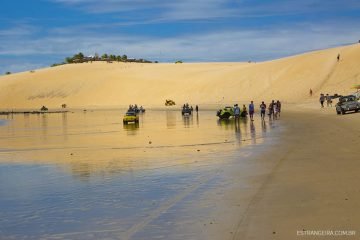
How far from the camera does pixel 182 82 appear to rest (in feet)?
438

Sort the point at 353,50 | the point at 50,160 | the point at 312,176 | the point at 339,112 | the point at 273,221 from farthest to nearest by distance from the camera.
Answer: the point at 353,50 < the point at 339,112 < the point at 50,160 < the point at 312,176 < the point at 273,221

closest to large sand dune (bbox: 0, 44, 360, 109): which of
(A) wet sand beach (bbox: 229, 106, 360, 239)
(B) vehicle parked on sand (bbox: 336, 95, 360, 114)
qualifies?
(B) vehicle parked on sand (bbox: 336, 95, 360, 114)

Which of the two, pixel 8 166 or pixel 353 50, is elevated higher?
pixel 353 50

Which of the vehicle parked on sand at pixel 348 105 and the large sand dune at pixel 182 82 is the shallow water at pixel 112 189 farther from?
the large sand dune at pixel 182 82

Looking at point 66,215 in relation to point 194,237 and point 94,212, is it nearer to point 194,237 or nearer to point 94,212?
point 94,212

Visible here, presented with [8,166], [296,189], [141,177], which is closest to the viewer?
[296,189]

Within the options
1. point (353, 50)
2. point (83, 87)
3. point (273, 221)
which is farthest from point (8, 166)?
point (83, 87)

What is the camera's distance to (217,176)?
47.7 feet

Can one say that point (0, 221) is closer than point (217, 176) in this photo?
Yes

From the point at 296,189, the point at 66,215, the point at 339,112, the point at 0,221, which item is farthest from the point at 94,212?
the point at 339,112

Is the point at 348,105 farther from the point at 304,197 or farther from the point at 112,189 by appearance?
the point at 304,197

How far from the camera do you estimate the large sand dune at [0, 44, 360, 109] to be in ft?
321

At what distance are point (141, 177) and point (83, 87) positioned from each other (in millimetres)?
141775

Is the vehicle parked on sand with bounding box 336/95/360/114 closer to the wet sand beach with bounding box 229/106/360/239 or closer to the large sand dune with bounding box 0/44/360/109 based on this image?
the wet sand beach with bounding box 229/106/360/239
